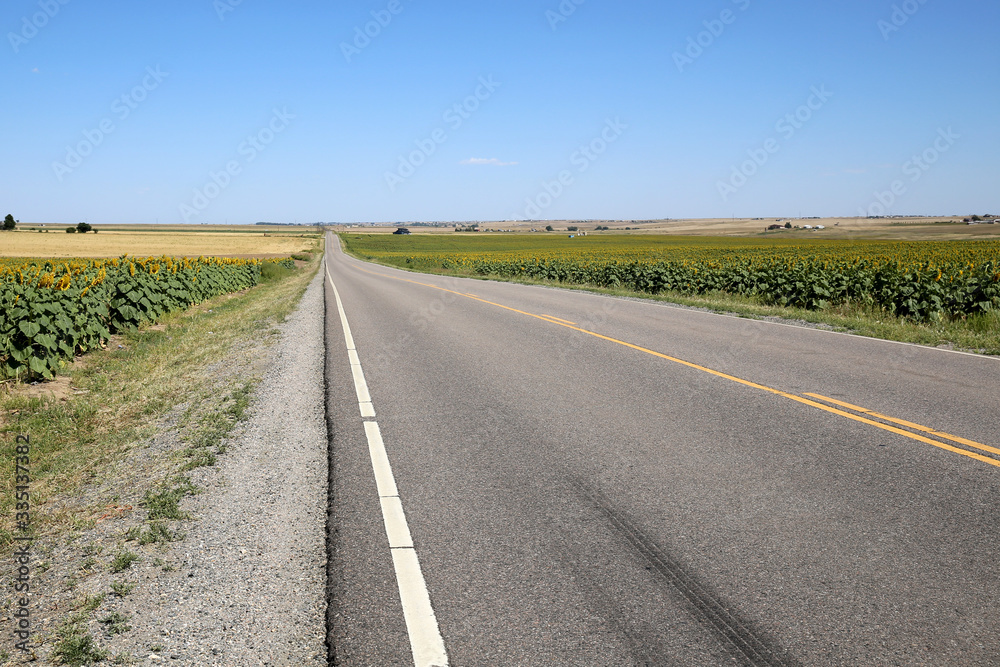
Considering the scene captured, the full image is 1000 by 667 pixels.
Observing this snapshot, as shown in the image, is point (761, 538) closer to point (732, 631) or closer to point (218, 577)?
point (732, 631)

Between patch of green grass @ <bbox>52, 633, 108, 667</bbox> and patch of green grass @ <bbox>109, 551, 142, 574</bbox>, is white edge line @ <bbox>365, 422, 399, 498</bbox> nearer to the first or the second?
patch of green grass @ <bbox>109, 551, 142, 574</bbox>

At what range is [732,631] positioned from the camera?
293cm

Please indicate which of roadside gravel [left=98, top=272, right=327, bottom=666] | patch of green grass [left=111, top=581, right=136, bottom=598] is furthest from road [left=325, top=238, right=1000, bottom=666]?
patch of green grass [left=111, top=581, right=136, bottom=598]

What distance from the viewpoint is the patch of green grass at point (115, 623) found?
116 inches

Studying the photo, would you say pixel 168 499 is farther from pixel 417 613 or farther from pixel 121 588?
→ pixel 417 613

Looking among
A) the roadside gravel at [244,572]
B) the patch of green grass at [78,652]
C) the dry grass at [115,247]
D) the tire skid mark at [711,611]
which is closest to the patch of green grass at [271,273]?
the dry grass at [115,247]

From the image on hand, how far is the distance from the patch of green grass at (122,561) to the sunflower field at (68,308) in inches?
273

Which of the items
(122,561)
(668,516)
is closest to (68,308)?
(122,561)

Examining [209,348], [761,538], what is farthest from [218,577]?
[209,348]

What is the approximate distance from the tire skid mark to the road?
0.01 metres

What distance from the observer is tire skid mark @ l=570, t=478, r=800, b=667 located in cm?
276

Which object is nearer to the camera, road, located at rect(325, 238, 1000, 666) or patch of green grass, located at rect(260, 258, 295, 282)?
road, located at rect(325, 238, 1000, 666)

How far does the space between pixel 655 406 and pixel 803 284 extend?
12236mm

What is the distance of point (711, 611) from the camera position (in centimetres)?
307
